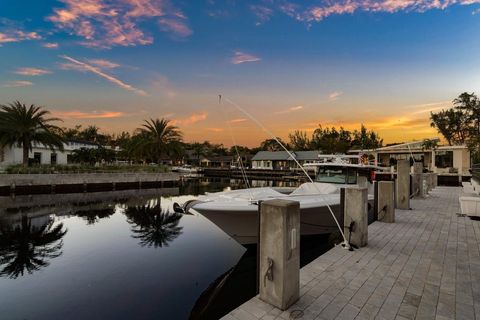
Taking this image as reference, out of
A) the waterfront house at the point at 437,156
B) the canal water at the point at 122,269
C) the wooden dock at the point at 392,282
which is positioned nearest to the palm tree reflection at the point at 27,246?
the canal water at the point at 122,269

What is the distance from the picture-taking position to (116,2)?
15883 millimetres

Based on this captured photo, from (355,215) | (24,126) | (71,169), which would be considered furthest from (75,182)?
(355,215)

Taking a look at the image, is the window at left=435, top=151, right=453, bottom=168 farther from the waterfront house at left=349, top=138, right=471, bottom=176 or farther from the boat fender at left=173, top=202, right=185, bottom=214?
the boat fender at left=173, top=202, right=185, bottom=214

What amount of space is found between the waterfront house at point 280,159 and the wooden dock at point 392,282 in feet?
193

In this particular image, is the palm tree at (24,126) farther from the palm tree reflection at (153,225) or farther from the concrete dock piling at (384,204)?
the concrete dock piling at (384,204)

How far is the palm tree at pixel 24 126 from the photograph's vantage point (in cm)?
2950

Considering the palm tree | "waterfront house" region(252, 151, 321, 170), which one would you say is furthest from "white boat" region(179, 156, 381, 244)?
"waterfront house" region(252, 151, 321, 170)

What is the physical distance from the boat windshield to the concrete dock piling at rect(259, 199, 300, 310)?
8175 millimetres

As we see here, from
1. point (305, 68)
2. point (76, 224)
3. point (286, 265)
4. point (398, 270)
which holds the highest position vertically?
point (305, 68)

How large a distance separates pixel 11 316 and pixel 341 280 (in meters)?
6.25

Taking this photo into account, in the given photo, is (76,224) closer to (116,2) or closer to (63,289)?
(63,289)

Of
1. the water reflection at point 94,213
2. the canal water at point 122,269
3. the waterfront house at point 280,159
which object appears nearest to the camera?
the canal water at point 122,269

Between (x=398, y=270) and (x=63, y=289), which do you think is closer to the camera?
(x=398, y=270)

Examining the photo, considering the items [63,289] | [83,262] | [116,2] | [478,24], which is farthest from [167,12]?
[478,24]
